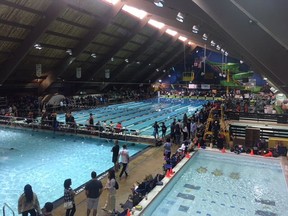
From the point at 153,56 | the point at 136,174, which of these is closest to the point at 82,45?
the point at 153,56

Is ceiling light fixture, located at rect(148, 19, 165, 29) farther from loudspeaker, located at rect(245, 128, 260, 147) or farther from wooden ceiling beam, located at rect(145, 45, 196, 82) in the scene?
loudspeaker, located at rect(245, 128, 260, 147)

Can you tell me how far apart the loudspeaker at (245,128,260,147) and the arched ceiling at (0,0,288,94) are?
9.22 feet

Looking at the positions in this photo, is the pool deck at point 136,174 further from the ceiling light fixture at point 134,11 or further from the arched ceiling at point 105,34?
the ceiling light fixture at point 134,11

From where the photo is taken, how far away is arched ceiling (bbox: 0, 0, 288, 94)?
383 cm

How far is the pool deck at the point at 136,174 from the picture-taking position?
6527 mm

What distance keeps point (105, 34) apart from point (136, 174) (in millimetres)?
15190

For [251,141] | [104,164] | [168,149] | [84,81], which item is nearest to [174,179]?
[168,149]

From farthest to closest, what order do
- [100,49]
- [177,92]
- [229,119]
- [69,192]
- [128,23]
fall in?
[177,92] < [100,49] < [128,23] < [229,119] < [69,192]

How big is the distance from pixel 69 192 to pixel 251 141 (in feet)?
31.7

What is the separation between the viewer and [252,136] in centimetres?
1254

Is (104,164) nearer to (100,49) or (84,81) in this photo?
(100,49)

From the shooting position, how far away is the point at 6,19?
14.9 metres

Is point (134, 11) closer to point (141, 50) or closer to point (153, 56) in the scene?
point (141, 50)

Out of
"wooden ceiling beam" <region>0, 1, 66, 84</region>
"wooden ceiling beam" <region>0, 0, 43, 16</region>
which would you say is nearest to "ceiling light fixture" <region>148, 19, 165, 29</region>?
"wooden ceiling beam" <region>0, 1, 66, 84</region>
